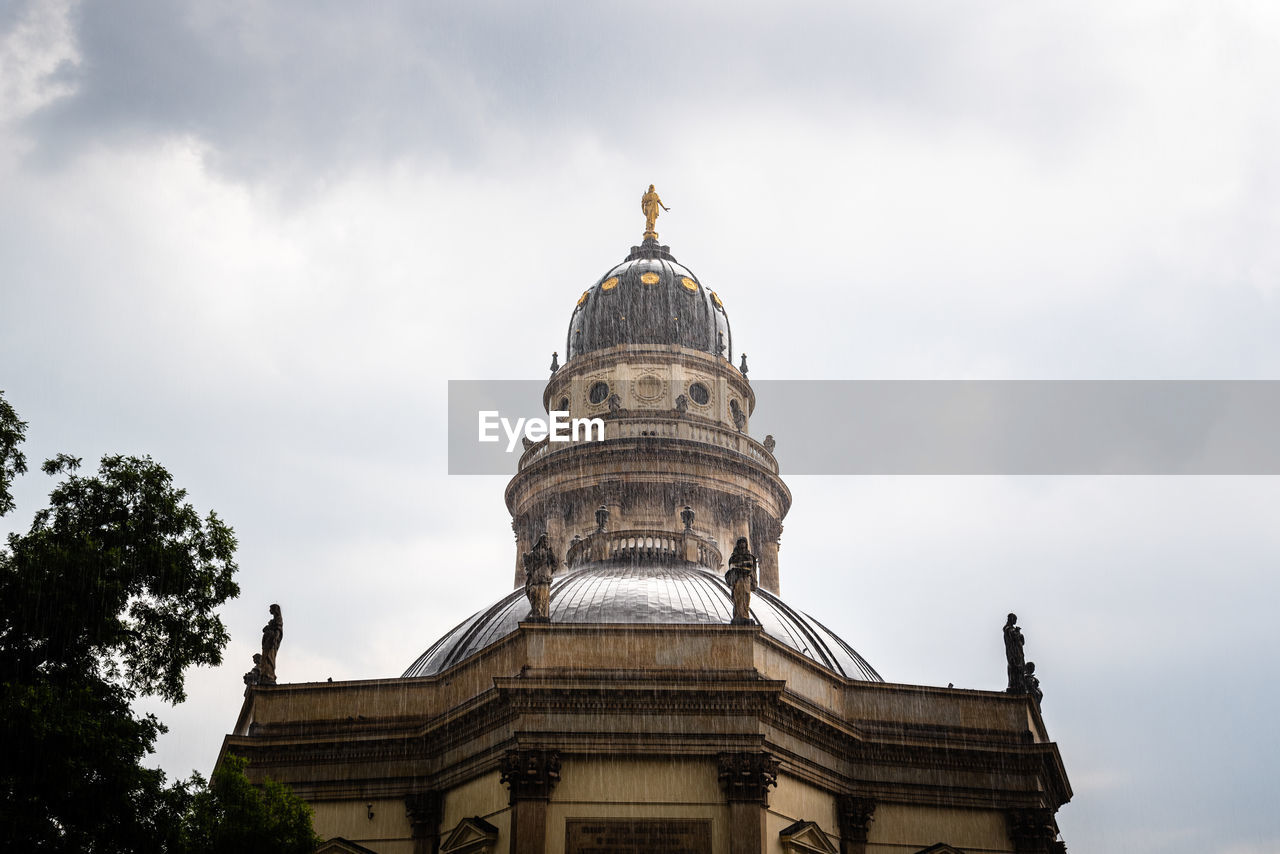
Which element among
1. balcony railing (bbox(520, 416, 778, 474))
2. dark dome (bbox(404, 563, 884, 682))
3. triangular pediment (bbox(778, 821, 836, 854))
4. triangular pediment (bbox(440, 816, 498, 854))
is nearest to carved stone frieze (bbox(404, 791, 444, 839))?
triangular pediment (bbox(440, 816, 498, 854))

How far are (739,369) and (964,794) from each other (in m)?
22.7

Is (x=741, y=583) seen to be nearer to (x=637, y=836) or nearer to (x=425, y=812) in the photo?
(x=637, y=836)

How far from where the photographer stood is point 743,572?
31375 millimetres

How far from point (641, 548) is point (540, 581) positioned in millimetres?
10619

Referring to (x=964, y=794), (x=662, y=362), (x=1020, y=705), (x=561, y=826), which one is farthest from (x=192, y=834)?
(x=662, y=362)

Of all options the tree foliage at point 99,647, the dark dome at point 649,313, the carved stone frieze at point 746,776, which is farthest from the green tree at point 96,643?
the dark dome at point 649,313

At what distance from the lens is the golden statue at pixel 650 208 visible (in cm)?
5509

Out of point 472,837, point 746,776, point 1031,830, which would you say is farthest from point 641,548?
point 1031,830

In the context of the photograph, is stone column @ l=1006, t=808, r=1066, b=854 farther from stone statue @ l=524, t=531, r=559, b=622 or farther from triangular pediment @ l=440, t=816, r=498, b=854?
triangular pediment @ l=440, t=816, r=498, b=854

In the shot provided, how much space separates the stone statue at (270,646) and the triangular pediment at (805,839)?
14.5 metres

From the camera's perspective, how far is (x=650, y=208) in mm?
55531

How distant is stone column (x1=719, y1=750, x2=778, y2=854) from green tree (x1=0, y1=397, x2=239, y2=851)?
12218mm

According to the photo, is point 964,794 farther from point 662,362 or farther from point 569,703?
point 662,362

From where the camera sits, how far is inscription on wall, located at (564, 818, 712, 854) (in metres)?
27.8
